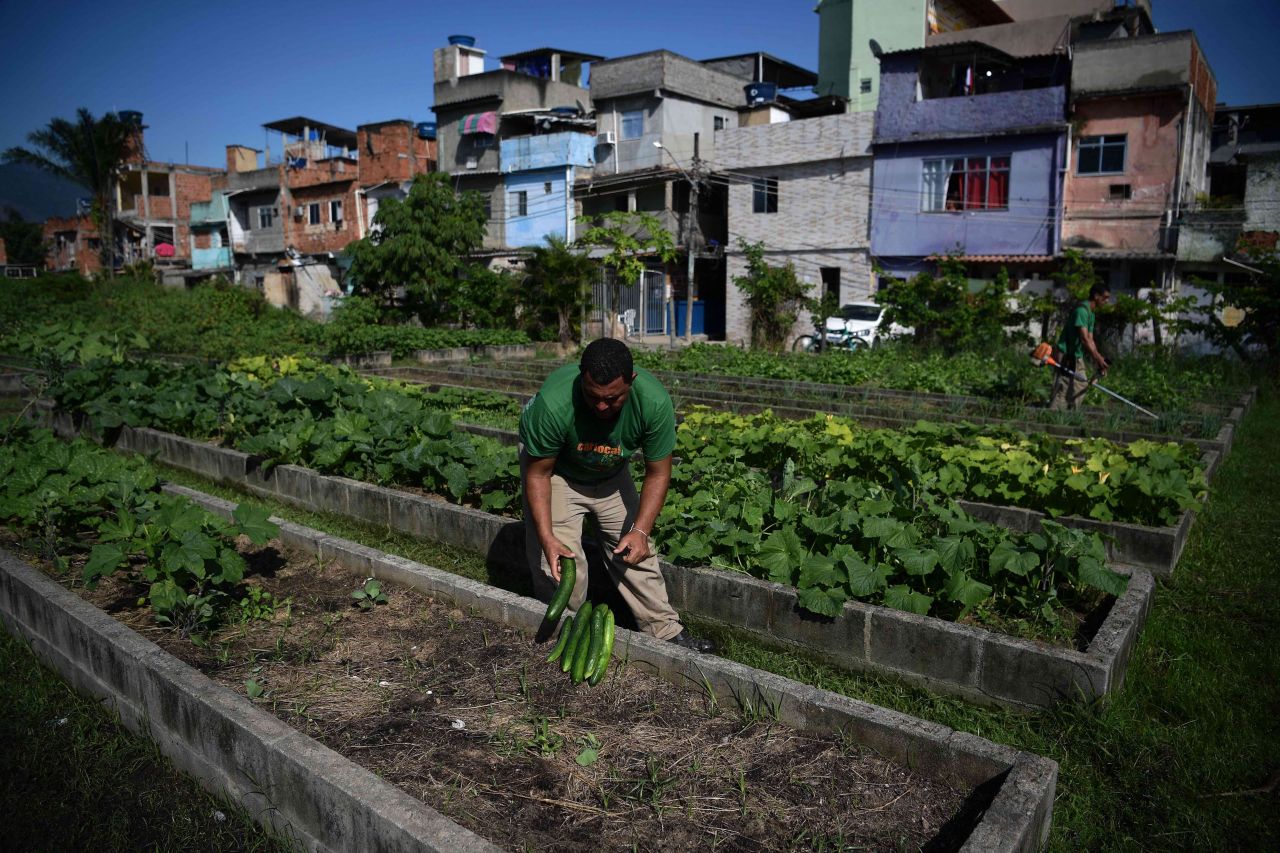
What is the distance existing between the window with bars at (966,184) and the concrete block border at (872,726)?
23693 mm

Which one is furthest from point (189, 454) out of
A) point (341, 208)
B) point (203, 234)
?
point (203, 234)

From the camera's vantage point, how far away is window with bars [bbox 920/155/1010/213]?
24578 millimetres

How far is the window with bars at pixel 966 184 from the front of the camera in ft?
80.6

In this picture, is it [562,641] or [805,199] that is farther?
[805,199]

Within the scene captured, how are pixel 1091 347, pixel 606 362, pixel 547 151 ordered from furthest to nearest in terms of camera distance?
1. pixel 547 151
2. pixel 1091 347
3. pixel 606 362

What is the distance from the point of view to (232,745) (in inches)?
135

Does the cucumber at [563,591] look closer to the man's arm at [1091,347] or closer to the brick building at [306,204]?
the man's arm at [1091,347]

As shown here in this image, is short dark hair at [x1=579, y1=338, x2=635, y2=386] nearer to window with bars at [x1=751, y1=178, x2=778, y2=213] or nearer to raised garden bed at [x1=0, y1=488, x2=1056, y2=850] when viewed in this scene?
raised garden bed at [x1=0, y1=488, x2=1056, y2=850]

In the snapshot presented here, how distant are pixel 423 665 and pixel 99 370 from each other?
342 inches

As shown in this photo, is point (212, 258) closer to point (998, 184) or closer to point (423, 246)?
point (423, 246)

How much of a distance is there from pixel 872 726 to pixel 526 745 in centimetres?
141

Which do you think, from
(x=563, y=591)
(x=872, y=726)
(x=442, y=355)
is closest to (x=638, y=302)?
(x=442, y=355)

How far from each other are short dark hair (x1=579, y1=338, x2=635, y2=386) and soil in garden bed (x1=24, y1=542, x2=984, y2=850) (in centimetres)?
141

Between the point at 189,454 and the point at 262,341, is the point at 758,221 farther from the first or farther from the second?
the point at 189,454
